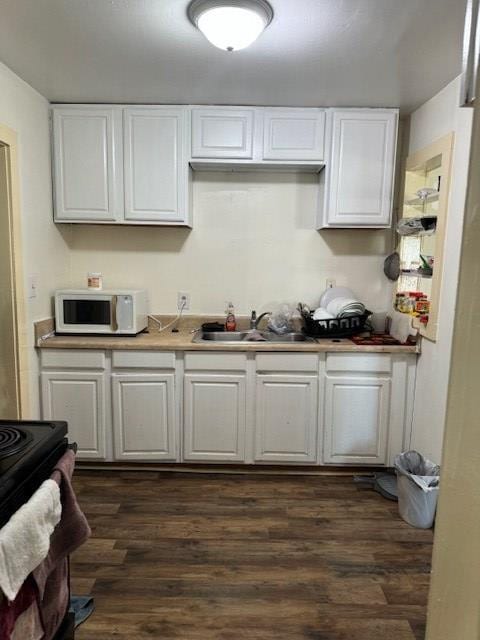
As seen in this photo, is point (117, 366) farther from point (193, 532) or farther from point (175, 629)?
point (175, 629)

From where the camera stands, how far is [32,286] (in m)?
2.48

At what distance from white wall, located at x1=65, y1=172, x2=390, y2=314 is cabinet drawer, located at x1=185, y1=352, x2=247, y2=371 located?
1.89ft

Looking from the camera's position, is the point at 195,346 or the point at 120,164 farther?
the point at 120,164

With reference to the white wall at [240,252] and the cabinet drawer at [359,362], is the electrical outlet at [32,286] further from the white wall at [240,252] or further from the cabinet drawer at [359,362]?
the cabinet drawer at [359,362]

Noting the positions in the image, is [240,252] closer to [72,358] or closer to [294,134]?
[294,134]

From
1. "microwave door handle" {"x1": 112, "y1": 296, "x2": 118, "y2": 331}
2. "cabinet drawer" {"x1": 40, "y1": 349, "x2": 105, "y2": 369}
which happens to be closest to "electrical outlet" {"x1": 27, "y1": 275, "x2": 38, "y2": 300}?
"cabinet drawer" {"x1": 40, "y1": 349, "x2": 105, "y2": 369}

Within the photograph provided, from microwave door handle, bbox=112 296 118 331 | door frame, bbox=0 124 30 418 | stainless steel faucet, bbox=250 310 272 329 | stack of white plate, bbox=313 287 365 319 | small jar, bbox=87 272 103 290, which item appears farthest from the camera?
stainless steel faucet, bbox=250 310 272 329

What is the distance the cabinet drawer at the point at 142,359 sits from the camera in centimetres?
256

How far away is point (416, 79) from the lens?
2203 mm

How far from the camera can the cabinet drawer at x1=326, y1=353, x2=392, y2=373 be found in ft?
8.43

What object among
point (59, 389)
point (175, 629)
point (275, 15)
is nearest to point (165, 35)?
point (275, 15)

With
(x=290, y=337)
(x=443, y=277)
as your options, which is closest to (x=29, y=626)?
(x=290, y=337)

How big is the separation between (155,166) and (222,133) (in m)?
0.47

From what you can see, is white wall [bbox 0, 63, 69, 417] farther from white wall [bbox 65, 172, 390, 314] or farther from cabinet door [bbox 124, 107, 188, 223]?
cabinet door [bbox 124, 107, 188, 223]
